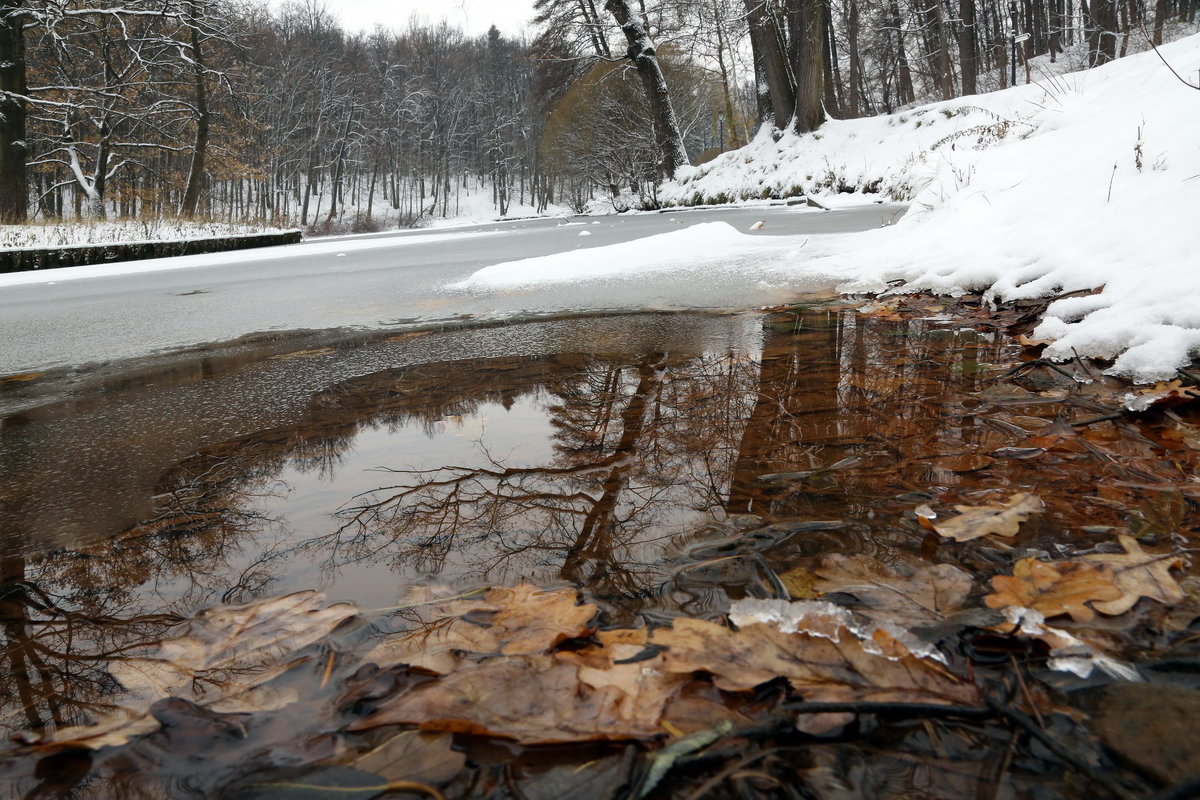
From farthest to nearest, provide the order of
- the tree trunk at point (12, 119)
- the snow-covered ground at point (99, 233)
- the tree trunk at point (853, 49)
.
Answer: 1. the tree trunk at point (853, 49)
2. the tree trunk at point (12, 119)
3. the snow-covered ground at point (99, 233)

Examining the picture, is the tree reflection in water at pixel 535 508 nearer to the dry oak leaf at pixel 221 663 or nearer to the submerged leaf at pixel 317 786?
the dry oak leaf at pixel 221 663

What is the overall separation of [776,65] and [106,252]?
14.1m

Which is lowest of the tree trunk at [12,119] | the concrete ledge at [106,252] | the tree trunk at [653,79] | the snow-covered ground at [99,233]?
the concrete ledge at [106,252]

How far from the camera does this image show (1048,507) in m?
1.04

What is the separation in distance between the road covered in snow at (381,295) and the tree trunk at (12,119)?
27.4ft

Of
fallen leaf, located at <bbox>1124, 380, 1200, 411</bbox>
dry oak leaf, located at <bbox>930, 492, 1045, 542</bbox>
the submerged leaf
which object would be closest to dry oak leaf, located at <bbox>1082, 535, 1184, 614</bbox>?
dry oak leaf, located at <bbox>930, 492, 1045, 542</bbox>

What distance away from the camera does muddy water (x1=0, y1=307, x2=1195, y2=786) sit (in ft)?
3.11

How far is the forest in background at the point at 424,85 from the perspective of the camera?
15.1m

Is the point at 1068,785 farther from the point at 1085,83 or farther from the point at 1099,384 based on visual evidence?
the point at 1085,83

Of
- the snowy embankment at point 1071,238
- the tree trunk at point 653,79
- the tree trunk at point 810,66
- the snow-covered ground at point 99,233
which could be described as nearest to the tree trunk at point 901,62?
the tree trunk at point 810,66

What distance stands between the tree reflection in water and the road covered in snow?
4.98 feet

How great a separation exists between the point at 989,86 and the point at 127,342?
33.8 meters

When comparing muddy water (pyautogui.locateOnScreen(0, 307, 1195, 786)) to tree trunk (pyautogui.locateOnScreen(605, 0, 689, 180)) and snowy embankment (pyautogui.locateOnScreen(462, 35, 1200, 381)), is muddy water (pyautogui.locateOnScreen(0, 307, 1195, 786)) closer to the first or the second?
snowy embankment (pyautogui.locateOnScreen(462, 35, 1200, 381))

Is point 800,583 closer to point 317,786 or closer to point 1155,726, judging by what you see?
point 1155,726
